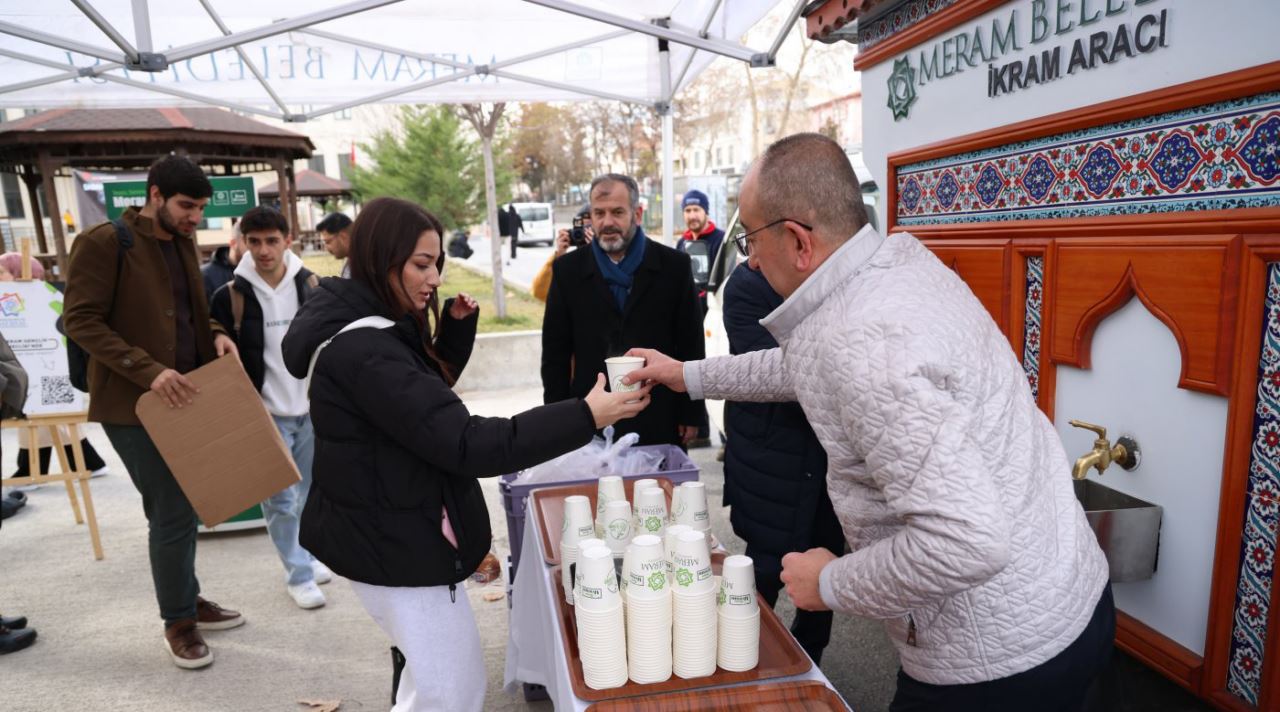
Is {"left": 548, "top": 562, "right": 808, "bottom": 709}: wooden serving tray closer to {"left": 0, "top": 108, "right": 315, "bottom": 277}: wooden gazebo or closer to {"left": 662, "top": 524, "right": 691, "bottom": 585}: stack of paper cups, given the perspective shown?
{"left": 662, "top": 524, "right": 691, "bottom": 585}: stack of paper cups

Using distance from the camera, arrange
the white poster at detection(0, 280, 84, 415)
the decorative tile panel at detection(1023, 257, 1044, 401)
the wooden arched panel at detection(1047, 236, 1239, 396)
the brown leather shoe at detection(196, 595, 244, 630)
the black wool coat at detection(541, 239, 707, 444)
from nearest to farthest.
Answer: the wooden arched panel at detection(1047, 236, 1239, 396)
the decorative tile panel at detection(1023, 257, 1044, 401)
the black wool coat at detection(541, 239, 707, 444)
the brown leather shoe at detection(196, 595, 244, 630)
the white poster at detection(0, 280, 84, 415)

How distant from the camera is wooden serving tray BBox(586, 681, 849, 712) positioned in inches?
57.2

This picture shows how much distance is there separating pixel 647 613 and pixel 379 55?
19.1ft

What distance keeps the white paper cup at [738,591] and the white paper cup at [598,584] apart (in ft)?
0.73

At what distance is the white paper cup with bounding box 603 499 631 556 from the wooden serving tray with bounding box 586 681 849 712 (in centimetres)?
56

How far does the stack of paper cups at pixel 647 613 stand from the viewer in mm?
1500

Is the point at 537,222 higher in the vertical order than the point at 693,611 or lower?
higher

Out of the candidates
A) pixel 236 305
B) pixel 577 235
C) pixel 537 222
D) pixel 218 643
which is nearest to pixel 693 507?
pixel 218 643

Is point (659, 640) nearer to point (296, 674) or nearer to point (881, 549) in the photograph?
point (881, 549)

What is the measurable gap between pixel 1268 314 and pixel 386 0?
429 cm

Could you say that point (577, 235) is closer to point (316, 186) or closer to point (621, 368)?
point (621, 368)


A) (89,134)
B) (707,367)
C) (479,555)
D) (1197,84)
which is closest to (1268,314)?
(1197,84)

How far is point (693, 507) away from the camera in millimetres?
2021

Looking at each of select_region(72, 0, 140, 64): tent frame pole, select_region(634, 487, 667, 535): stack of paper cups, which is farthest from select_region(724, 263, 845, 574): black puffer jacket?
select_region(72, 0, 140, 64): tent frame pole
